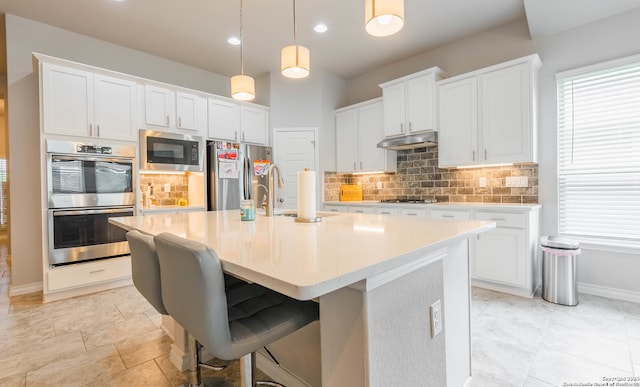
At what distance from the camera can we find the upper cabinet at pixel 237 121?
4.19 m

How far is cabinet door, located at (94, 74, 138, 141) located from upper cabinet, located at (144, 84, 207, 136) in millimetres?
169

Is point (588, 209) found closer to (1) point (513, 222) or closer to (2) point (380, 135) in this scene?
(1) point (513, 222)

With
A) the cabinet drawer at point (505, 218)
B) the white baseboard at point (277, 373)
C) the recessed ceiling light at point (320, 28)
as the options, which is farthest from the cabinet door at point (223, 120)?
the cabinet drawer at point (505, 218)

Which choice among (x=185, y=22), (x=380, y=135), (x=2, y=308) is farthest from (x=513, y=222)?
(x=2, y=308)

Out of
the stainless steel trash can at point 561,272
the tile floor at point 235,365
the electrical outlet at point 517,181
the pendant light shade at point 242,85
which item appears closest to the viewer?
the tile floor at point 235,365

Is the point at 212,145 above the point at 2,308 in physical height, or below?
above

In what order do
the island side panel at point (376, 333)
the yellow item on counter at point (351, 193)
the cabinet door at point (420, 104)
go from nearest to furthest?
1. the island side panel at point (376, 333)
2. the cabinet door at point (420, 104)
3. the yellow item on counter at point (351, 193)

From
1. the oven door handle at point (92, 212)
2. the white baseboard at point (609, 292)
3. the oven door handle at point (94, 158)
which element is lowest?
the white baseboard at point (609, 292)

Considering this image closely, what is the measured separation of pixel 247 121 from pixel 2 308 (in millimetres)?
3338

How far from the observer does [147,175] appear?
400 cm

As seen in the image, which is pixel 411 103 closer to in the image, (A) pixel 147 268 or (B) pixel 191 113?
(B) pixel 191 113

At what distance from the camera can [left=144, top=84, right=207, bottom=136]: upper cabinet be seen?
364cm

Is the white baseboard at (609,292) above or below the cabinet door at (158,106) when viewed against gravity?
below

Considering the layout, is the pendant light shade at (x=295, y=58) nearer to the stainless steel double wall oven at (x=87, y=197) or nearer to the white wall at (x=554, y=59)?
the stainless steel double wall oven at (x=87, y=197)
